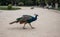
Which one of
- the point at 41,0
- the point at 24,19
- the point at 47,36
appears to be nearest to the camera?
the point at 47,36

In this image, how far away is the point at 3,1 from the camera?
318 feet

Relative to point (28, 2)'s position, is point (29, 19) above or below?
above

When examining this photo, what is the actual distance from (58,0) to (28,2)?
120 feet

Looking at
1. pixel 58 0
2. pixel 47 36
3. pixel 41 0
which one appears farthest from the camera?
pixel 41 0

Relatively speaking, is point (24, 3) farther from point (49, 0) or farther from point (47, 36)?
point (47, 36)

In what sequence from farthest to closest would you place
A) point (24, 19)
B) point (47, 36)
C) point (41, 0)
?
point (41, 0), point (24, 19), point (47, 36)

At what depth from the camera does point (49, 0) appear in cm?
6344

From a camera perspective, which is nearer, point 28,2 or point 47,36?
point 47,36

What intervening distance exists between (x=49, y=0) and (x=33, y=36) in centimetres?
5391

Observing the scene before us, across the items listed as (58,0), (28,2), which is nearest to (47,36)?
(58,0)

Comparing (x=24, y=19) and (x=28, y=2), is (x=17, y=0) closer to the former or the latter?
(x=28, y=2)

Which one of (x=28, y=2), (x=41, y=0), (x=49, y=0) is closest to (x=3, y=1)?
(x=28, y=2)

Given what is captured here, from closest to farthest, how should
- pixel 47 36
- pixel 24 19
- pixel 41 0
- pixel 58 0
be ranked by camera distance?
pixel 47 36 → pixel 24 19 → pixel 58 0 → pixel 41 0

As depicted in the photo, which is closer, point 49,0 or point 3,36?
point 3,36
